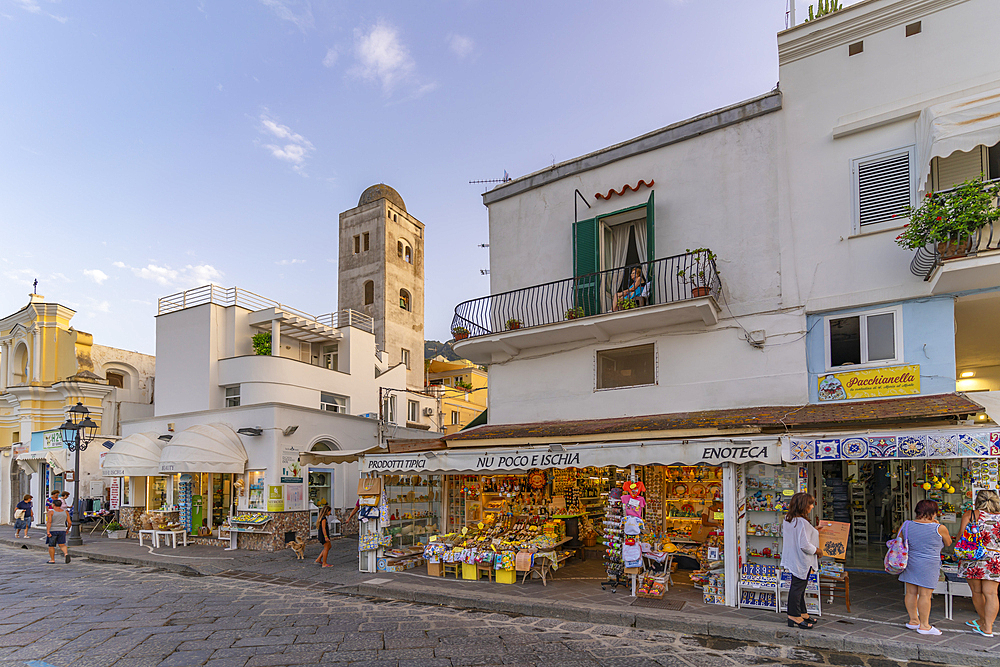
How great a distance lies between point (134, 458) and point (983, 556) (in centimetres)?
2156

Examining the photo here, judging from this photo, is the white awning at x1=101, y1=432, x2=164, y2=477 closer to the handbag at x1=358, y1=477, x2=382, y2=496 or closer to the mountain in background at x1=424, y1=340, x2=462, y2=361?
the handbag at x1=358, y1=477, x2=382, y2=496

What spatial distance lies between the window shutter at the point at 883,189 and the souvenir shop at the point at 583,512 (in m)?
4.83

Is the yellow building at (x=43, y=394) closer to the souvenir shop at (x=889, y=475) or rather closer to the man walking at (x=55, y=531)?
the man walking at (x=55, y=531)

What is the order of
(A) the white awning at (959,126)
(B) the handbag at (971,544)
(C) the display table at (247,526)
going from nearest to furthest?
(B) the handbag at (971,544), (A) the white awning at (959,126), (C) the display table at (247,526)

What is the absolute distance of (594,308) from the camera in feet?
43.8

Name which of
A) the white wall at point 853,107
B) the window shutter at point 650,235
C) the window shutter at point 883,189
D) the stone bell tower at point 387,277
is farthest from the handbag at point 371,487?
the stone bell tower at point 387,277

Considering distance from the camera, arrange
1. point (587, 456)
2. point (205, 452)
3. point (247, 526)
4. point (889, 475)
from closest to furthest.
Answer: point (587, 456), point (889, 475), point (247, 526), point (205, 452)

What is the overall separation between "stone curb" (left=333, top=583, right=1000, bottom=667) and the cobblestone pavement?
208 mm

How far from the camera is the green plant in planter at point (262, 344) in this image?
70.5 ft

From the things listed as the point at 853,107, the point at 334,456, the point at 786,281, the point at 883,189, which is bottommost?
the point at 334,456

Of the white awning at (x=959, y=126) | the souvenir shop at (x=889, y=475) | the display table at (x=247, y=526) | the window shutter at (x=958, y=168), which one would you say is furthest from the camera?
the display table at (x=247, y=526)

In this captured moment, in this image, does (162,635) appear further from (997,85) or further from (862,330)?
(997,85)

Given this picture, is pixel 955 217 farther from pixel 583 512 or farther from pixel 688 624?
pixel 583 512

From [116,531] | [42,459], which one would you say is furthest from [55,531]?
[42,459]
